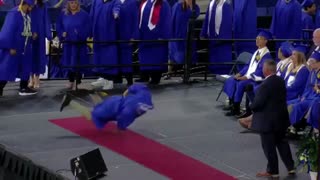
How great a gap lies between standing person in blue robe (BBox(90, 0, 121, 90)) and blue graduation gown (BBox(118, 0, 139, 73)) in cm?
12

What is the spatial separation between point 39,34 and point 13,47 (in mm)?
566

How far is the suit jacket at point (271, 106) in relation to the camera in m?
5.94

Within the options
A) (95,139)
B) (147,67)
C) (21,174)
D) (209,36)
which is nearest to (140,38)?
(147,67)

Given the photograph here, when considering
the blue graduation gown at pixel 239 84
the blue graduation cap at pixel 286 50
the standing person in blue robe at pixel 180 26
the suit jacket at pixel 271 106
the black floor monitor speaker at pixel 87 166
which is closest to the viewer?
the black floor monitor speaker at pixel 87 166

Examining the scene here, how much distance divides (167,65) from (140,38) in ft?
2.42

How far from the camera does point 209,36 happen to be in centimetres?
1216

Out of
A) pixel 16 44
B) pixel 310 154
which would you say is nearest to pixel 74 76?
pixel 16 44

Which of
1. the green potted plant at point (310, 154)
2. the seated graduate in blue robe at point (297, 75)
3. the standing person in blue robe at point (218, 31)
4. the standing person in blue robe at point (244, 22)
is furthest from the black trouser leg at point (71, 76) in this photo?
the green potted plant at point (310, 154)

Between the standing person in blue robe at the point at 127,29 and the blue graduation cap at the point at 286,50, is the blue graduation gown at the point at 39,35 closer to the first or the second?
the standing person in blue robe at the point at 127,29

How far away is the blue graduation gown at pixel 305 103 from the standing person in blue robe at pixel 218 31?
179 inches

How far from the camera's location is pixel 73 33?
11156 millimetres

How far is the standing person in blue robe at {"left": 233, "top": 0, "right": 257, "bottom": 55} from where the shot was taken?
1192 cm

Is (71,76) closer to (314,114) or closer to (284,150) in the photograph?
(314,114)

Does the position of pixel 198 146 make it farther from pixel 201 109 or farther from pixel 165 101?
pixel 165 101
